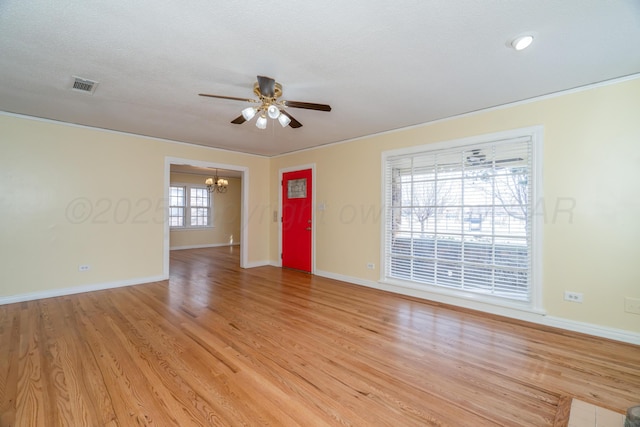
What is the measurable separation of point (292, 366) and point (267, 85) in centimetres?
253

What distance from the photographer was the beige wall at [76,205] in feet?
12.7

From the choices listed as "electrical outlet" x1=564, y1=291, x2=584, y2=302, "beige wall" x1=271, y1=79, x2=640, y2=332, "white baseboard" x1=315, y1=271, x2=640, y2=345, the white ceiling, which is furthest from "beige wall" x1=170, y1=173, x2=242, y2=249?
"electrical outlet" x1=564, y1=291, x2=584, y2=302

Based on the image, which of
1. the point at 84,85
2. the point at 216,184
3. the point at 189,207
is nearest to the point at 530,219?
the point at 84,85

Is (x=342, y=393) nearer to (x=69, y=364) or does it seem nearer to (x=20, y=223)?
(x=69, y=364)

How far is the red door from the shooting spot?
19.2ft

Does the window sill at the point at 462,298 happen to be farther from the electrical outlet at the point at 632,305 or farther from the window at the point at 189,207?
the window at the point at 189,207

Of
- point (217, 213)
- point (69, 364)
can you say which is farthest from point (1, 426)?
point (217, 213)

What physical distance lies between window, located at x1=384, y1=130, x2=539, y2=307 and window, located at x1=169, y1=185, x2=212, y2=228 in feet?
23.7

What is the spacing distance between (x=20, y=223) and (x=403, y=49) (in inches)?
213

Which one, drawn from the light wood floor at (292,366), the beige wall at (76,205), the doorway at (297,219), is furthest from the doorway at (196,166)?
the light wood floor at (292,366)

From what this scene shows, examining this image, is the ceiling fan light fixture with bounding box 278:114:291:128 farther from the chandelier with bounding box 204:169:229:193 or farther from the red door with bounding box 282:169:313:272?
the chandelier with bounding box 204:169:229:193

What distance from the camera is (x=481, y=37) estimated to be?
212 cm

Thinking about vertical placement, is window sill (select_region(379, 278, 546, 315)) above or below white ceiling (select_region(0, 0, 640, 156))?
below

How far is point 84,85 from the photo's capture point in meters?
2.94
